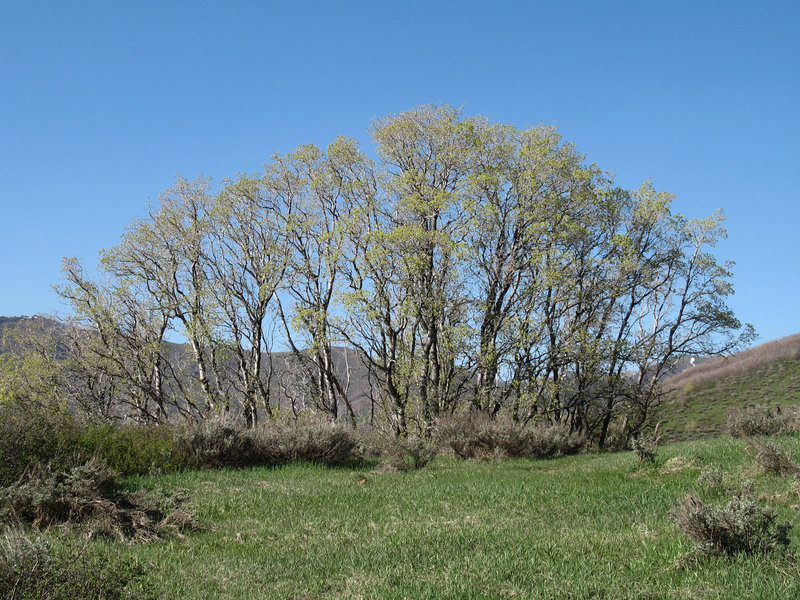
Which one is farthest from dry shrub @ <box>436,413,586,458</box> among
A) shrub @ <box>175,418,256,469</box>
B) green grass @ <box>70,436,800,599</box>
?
shrub @ <box>175,418,256,469</box>

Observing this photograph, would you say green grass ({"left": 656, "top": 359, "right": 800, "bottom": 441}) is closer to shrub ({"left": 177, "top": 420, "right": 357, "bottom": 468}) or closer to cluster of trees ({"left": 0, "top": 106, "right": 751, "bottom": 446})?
cluster of trees ({"left": 0, "top": 106, "right": 751, "bottom": 446})

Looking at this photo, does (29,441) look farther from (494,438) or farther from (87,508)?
(494,438)

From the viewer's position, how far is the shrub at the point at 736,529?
5316mm

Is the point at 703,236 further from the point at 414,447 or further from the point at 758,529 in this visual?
the point at 758,529

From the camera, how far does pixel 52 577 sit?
171 inches

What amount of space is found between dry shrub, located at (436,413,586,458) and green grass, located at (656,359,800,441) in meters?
23.6

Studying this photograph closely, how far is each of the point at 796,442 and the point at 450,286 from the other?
13512mm

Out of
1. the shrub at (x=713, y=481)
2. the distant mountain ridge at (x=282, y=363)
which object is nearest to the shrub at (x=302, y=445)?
the shrub at (x=713, y=481)

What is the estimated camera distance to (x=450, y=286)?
23.3 metres

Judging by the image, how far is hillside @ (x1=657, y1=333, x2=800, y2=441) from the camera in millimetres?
41438

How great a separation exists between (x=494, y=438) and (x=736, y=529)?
1152 cm

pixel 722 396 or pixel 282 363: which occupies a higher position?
pixel 282 363

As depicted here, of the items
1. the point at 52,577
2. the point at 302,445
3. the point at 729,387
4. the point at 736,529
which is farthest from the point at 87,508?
the point at 729,387

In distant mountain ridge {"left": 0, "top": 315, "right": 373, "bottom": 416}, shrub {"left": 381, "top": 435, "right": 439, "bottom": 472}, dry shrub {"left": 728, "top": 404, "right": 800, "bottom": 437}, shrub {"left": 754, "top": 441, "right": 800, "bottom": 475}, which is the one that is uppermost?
distant mountain ridge {"left": 0, "top": 315, "right": 373, "bottom": 416}
